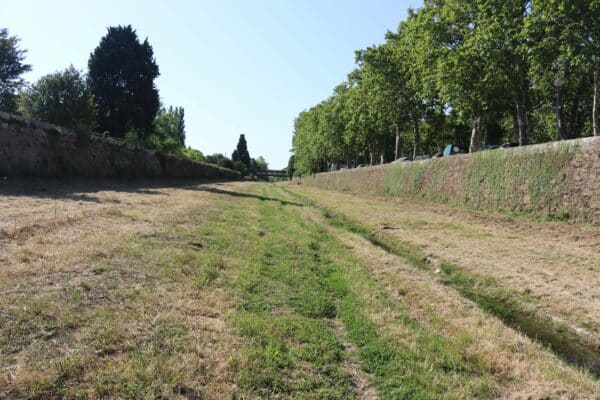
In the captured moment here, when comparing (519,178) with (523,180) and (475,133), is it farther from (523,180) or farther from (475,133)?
(475,133)

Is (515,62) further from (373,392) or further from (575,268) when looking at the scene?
(373,392)

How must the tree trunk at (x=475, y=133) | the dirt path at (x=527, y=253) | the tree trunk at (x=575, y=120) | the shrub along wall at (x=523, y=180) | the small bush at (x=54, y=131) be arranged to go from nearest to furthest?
the dirt path at (x=527, y=253)
the shrub along wall at (x=523, y=180)
the small bush at (x=54, y=131)
the tree trunk at (x=575, y=120)
the tree trunk at (x=475, y=133)

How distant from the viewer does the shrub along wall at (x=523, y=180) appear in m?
11.4

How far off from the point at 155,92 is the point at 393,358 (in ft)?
134

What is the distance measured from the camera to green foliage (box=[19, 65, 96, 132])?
20134 mm

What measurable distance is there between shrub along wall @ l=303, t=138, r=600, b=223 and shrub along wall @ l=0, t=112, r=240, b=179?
17.3 meters

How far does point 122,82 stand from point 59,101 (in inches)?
683

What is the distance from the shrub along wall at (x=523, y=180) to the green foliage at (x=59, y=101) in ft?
61.7

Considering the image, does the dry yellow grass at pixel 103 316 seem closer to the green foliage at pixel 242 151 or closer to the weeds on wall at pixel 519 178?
the weeds on wall at pixel 519 178

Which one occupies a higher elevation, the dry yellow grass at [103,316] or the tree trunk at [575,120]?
the tree trunk at [575,120]

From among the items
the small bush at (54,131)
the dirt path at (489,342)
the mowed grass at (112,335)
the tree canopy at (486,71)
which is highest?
the tree canopy at (486,71)

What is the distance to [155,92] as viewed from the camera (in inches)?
1534

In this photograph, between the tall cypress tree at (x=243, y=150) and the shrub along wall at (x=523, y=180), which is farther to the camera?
the tall cypress tree at (x=243, y=150)

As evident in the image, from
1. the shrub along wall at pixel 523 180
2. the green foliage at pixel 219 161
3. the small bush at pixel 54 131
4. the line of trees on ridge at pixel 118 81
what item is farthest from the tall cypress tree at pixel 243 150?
the small bush at pixel 54 131
